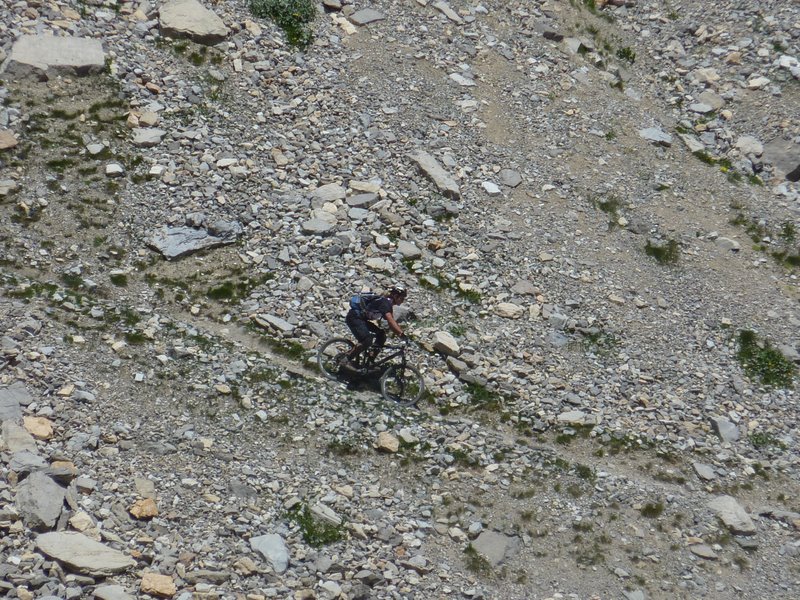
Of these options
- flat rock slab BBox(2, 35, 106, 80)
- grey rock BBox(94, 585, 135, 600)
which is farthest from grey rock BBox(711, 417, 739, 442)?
flat rock slab BBox(2, 35, 106, 80)

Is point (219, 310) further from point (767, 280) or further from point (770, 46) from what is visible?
point (770, 46)

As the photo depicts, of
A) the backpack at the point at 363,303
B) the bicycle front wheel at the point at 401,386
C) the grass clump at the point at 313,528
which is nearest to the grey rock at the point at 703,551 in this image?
the bicycle front wheel at the point at 401,386

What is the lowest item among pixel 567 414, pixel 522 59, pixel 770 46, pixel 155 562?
pixel 155 562

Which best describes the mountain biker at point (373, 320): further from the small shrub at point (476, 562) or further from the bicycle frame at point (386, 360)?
the small shrub at point (476, 562)

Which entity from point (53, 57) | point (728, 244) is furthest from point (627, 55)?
point (53, 57)

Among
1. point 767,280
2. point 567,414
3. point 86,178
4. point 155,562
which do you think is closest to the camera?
point 155,562

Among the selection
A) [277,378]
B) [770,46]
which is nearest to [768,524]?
[277,378]
